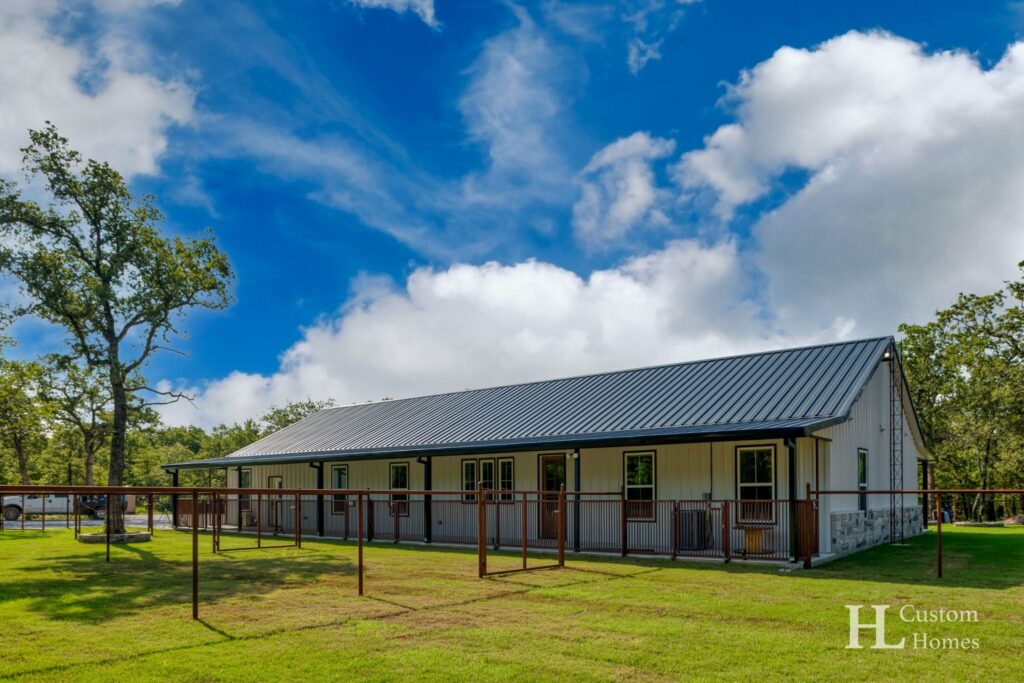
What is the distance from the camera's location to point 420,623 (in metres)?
9.82

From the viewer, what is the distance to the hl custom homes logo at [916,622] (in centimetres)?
844

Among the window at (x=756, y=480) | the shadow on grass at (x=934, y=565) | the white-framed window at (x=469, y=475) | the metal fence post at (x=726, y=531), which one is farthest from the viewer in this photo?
the white-framed window at (x=469, y=475)

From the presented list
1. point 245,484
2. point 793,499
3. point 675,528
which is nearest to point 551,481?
point 675,528

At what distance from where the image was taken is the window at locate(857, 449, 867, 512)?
19250 millimetres

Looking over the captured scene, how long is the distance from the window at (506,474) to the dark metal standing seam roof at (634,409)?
28.5 inches

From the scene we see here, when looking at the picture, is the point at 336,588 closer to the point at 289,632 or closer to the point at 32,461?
the point at 289,632

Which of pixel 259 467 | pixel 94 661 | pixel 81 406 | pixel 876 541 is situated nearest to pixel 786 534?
pixel 876 541

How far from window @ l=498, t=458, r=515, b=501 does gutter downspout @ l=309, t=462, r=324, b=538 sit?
19.3ft

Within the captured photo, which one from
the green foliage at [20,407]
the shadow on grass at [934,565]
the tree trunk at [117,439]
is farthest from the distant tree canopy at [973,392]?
the green foliage at [20,407]

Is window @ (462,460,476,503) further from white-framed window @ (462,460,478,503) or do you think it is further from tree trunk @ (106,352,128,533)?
tree trunk @ (106,352,128,533)

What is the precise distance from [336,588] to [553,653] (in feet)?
19.7

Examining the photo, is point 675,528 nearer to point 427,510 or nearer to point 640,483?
point 640,483

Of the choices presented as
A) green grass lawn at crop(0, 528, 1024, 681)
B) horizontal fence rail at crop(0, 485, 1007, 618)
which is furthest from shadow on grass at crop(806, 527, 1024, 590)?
horizontal fence rail at crop(0, 485, 1007, 618)

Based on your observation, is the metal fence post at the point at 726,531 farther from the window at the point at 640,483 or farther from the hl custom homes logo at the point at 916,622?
the hl custom homes logo at the point at 916,622
